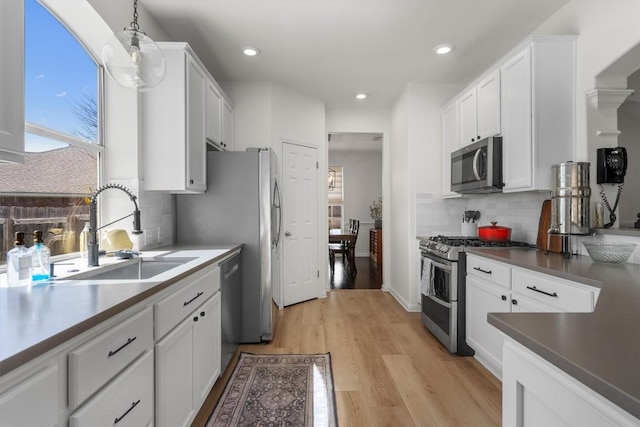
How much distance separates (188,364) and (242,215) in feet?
4.61

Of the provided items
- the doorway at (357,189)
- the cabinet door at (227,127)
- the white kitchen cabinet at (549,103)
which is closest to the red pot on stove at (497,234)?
the white kitchen cabinet at (549,103)

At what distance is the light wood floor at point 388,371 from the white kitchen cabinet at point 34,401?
1258 mm

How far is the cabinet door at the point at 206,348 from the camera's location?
5.79ft

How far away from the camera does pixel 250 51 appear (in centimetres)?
315

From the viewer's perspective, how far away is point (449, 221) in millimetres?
3891

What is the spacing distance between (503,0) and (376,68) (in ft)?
4.50

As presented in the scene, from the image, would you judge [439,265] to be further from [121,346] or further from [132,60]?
[132,60]

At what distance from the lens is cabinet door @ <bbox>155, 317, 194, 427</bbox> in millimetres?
1339

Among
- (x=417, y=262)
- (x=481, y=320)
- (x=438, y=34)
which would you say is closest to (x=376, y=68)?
(x=438, y=34)

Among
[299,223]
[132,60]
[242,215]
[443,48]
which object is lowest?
[299,223]

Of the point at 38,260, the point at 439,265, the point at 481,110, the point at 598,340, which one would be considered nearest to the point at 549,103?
the point at 481,110

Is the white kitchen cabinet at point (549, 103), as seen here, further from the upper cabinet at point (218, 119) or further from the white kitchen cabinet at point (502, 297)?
the upper cabinet at point (218, 119)

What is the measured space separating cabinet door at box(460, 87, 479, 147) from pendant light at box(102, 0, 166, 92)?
2.67 meters

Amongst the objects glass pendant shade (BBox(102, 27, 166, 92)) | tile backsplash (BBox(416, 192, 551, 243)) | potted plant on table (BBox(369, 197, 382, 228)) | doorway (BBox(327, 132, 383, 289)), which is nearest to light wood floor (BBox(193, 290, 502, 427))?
tile backsplash (BBox(416, 192, 551, 243))
